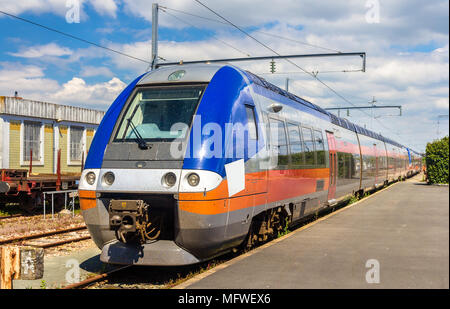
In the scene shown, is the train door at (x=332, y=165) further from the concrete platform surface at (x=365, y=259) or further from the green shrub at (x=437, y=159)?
the green shrub at (x=437, y=159)

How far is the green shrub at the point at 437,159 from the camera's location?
2656cm

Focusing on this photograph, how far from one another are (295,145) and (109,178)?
4.78m

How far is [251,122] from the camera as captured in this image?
823 cm

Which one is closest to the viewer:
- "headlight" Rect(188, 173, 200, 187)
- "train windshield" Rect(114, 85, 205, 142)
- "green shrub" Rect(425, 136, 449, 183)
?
"headlight" Rect(188, 173, 200, 187)

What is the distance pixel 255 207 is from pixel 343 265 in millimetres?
2106

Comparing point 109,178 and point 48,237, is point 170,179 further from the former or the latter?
point 48,237

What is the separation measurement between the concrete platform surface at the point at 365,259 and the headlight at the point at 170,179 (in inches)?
52.7

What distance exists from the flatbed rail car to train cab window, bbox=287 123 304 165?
958 cm

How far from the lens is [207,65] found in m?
8.45

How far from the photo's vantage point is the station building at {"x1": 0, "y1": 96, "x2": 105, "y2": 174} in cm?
2394

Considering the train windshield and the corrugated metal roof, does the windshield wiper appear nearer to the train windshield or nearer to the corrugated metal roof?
the train windshield
